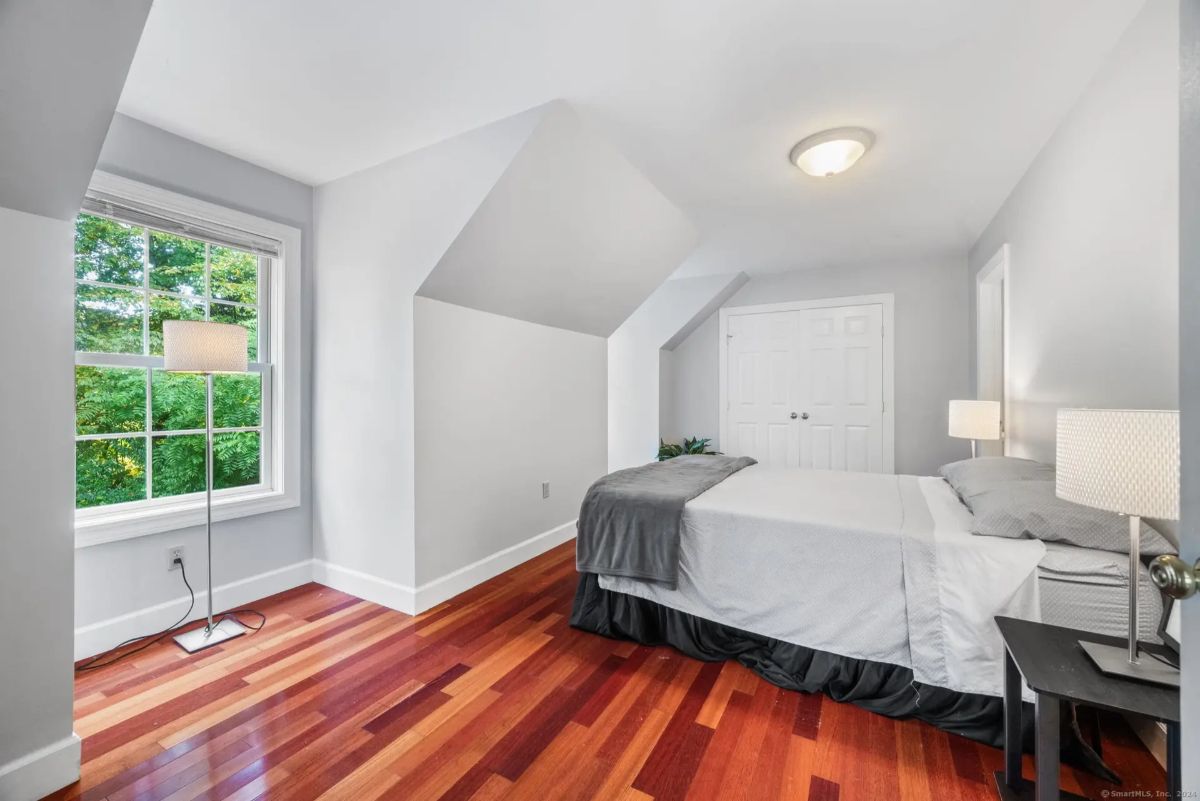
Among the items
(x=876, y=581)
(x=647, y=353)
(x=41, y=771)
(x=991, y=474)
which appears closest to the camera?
(x=41, y=771)

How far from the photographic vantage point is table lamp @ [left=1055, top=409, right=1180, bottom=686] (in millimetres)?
1020

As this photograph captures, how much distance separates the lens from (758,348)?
16.5ft

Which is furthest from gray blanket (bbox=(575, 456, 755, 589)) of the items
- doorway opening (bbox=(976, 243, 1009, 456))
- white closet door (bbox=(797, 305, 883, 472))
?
white closet door (bbox=(797, 305, 883, 472))

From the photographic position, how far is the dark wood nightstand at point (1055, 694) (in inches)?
40.5

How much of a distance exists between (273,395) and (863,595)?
305 centimetres

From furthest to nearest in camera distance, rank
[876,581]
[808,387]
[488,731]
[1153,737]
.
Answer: [808,387] → [876,581] → [488,731] → [1153,737]

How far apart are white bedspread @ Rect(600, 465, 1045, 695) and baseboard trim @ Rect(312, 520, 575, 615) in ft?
3.04

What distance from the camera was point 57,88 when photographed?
1.22 meters

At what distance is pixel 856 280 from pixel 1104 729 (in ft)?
12.3

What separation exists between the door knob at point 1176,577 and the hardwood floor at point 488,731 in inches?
46.2

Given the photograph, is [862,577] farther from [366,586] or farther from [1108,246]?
[366,586]

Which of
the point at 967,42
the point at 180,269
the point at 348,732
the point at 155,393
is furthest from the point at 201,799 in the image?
the point at 967,42

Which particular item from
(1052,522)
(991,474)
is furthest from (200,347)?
(991,474)

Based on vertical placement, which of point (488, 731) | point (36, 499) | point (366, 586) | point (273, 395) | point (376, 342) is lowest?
point (488, 731)
